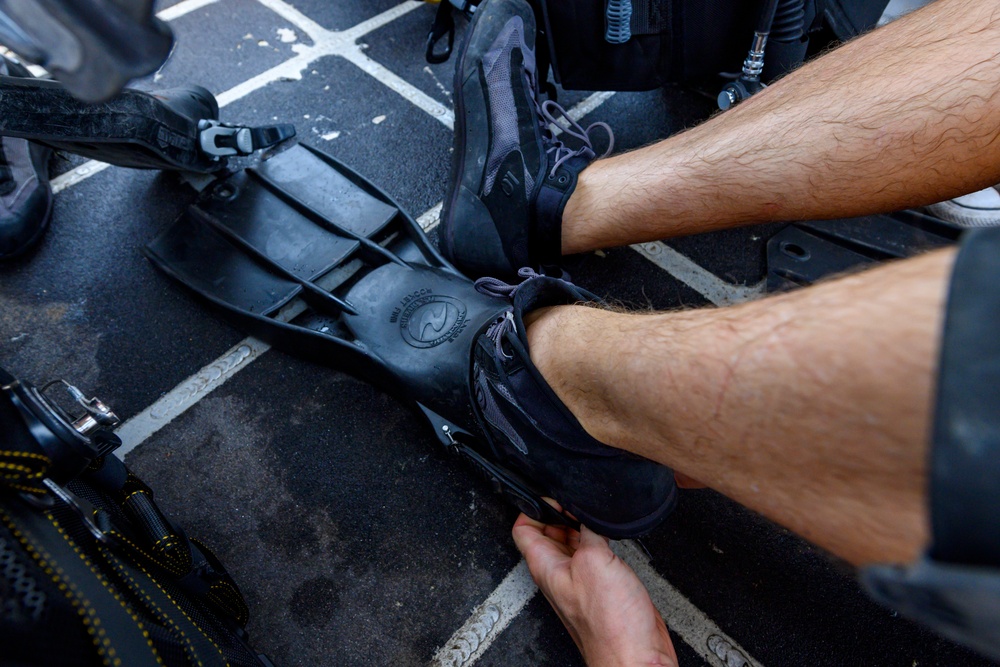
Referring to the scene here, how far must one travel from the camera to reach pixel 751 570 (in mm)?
980

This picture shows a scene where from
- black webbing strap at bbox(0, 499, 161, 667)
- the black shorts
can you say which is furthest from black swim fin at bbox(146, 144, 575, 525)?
the black shorts

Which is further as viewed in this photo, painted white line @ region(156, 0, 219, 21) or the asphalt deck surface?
painted white line @ region(156, 0, 219, 21)

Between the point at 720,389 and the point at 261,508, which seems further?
the point at 261,508

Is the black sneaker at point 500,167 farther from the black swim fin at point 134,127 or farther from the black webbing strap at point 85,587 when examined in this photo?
the black webbing strap at point 85,587

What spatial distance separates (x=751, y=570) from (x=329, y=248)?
0.93m

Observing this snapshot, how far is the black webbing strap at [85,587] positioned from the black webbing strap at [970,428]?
2.01 feet

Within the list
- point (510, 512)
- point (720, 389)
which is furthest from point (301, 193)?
point (720, 389)

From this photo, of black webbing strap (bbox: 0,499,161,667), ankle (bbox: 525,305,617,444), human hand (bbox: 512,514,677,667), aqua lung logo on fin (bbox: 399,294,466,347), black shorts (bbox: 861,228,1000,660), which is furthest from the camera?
aqua lung logo on fin (bbox: 399,294,466,347)

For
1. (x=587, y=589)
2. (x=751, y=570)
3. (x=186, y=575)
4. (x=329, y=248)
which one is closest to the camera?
(x=186, y=575)

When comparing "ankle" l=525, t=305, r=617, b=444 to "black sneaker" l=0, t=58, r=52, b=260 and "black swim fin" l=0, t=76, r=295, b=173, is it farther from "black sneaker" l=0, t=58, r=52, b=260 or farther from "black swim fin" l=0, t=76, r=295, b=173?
"black sneaker" l=0, t=58, r=52, b=260

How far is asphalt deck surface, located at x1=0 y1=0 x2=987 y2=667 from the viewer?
0.94 meters

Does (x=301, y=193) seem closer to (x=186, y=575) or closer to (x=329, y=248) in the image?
(x=329, y=248)

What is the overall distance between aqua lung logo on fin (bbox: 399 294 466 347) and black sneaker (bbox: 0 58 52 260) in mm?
819

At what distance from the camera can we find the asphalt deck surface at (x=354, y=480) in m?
0.94
